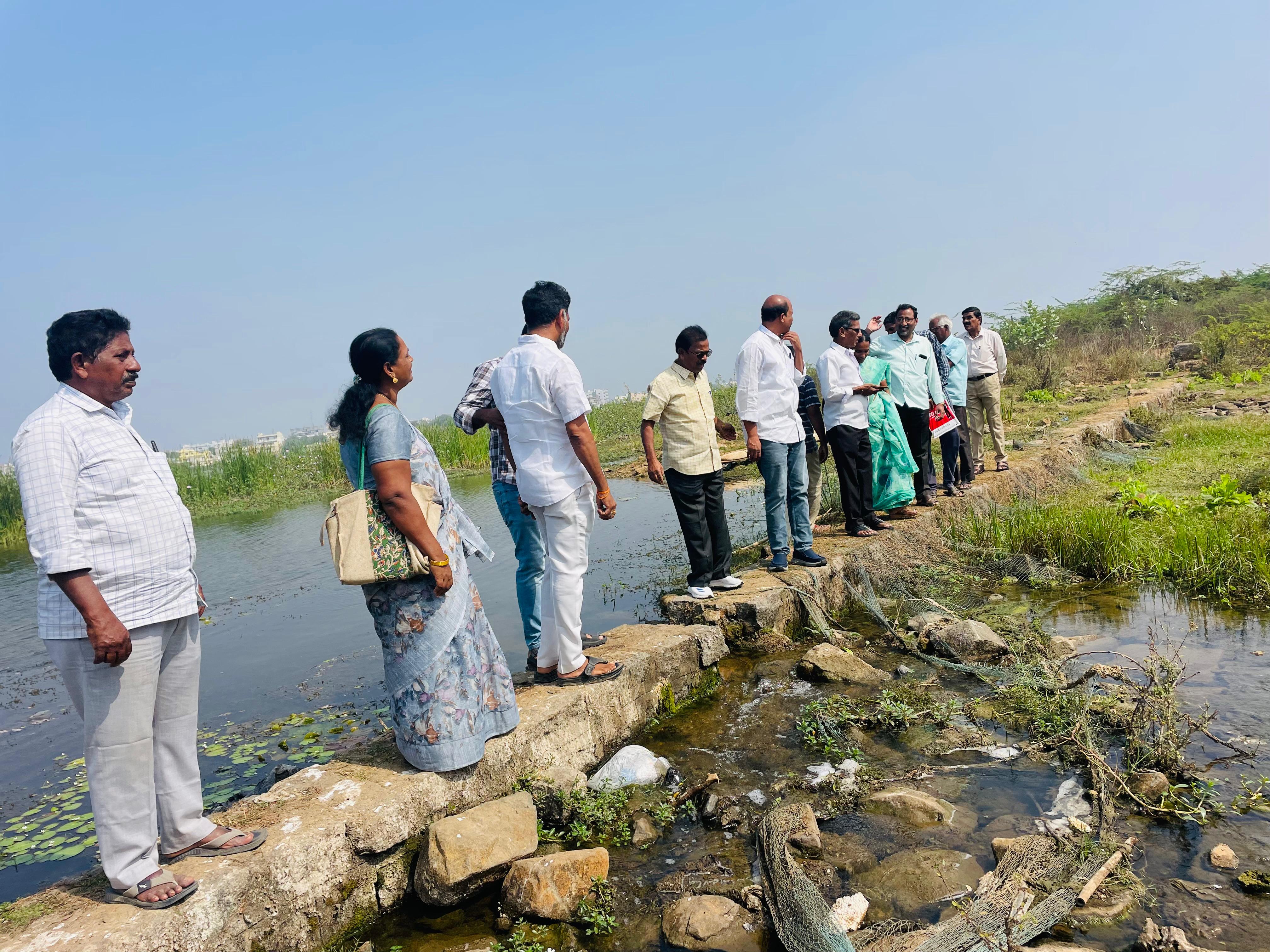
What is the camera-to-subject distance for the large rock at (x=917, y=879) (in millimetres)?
2535

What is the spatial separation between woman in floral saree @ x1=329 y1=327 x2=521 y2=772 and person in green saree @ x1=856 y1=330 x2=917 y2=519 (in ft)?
15.0

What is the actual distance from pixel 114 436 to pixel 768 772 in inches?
112

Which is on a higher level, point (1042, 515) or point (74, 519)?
point (74, 519)

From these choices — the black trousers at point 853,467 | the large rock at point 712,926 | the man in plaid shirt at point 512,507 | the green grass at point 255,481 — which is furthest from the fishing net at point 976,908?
the green grass at point 255,481

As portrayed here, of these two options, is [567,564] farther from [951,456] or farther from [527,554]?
[951,456]

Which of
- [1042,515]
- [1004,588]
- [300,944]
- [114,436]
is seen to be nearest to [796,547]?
[1004,588]

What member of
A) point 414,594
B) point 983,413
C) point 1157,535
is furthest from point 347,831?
point 983,413

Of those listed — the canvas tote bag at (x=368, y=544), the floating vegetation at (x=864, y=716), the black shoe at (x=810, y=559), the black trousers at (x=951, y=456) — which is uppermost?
the canvas tote bag at (x=368, y=544)

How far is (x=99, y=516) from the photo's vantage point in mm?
2236

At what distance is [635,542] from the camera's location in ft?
29.1

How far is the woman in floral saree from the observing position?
2.74 m

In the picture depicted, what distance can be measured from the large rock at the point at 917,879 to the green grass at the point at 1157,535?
3.43 metres

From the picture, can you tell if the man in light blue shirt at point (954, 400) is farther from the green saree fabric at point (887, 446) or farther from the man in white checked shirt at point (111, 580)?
the man in white checked shirt at point (111, 580)

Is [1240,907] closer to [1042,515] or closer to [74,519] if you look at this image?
[74,519]
